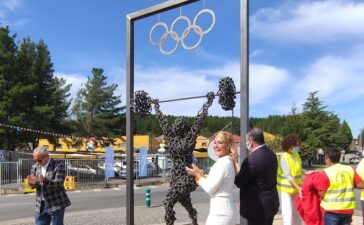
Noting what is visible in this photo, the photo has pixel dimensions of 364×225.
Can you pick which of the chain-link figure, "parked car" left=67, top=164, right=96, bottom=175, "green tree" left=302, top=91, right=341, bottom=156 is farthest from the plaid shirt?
"green tree" left=302, top=91, right=341, bottom=156

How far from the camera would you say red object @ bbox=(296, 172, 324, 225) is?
238 inches

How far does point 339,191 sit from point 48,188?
A: 3791 millimetres

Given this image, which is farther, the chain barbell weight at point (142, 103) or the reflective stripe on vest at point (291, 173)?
the chain barbell weight at point (142, 103)

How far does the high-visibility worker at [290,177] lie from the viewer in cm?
724

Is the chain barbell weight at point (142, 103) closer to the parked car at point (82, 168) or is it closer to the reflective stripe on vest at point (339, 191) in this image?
the reflective stripe on vest at point (339, 191)

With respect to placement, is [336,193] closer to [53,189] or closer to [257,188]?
[257,188]

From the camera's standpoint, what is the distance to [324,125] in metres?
71.2

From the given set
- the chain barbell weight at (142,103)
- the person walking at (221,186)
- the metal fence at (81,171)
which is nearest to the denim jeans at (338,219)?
the person walking at (221,186)

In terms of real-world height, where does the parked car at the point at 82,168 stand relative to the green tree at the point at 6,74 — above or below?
below

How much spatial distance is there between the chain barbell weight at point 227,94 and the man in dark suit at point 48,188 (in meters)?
2.64

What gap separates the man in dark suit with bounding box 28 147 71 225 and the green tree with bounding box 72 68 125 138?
52.7 m

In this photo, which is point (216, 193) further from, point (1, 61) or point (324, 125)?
point (324, 125)

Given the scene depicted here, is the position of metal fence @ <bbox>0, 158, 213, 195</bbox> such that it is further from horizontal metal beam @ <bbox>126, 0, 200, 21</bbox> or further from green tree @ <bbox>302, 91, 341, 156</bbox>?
green tree @ <bbox>302, 91, 341, 156</bbox>

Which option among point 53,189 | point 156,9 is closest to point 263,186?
point 53,189
